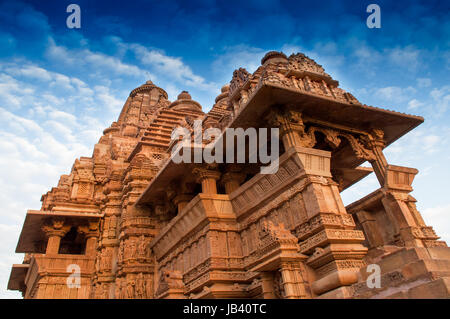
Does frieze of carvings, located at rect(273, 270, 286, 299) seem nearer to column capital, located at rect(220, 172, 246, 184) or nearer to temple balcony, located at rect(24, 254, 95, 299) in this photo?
column capital, located at rect(220, 172, 246, 184)

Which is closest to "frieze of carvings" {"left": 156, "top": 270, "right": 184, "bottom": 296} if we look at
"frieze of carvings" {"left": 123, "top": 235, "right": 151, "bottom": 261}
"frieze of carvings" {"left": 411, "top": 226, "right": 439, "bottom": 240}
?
"frieze of carvings" {"left": 123, "top": 235, "right": 151, "bottom": 261}

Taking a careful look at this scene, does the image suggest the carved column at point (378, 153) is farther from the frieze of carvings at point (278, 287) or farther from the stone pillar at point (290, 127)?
the frieze of carvings at point (278, 287)

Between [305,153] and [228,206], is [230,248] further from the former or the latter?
[305,153]

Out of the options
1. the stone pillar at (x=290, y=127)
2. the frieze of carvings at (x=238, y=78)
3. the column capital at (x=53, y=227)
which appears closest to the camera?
the stone pillar at (x=290, y=127)

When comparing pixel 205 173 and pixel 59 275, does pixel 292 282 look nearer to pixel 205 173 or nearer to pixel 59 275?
pixel 205 173

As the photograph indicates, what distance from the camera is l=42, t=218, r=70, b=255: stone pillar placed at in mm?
15000

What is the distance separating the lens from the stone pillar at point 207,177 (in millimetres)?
10883

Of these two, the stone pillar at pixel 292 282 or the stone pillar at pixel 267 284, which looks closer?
the stone pillar at pixel 292 282

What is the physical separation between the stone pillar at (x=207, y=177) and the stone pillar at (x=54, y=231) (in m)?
8.20

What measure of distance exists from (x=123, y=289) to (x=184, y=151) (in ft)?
20.9

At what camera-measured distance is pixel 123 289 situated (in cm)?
1289

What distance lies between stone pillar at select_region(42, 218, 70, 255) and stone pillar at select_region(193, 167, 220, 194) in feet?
26.9

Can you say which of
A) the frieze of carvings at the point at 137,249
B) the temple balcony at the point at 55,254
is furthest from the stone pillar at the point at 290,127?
the temple balcony at the point at 55,254
